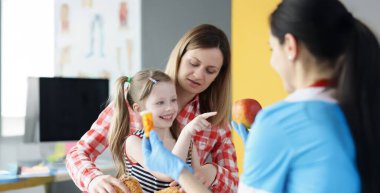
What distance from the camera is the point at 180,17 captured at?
10.4ft

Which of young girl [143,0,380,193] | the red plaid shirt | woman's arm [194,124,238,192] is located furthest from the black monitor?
young girl [143,0,380,193]

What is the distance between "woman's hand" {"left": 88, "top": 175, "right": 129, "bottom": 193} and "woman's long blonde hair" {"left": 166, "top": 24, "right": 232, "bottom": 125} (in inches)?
16.8

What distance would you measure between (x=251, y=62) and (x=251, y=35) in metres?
0.16

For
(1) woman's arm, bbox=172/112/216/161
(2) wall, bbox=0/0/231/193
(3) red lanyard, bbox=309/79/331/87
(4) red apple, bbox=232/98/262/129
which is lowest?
(1) woman's arm, bbox=172/112/216/161

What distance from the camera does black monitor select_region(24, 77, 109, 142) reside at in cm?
293

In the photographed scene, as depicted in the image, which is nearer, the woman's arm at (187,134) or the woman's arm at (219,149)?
the woman's arm at (187,134)

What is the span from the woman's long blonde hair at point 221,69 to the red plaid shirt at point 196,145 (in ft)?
0.13

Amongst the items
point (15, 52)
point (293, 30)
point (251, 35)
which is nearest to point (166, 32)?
point (251, 35)

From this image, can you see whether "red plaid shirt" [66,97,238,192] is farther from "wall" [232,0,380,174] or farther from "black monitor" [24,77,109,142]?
"black monitor" [24,77,109,142]

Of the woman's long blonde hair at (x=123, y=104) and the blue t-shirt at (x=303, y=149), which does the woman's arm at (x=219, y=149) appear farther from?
the blue t-shirt at (x=303, y=149)

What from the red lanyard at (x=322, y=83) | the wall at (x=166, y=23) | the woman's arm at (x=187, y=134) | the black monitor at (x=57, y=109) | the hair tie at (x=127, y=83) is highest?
the wall at (x=166, y=23)

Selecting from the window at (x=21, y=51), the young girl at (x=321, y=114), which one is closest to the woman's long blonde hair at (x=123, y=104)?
the young girl at (x=321, y=114)

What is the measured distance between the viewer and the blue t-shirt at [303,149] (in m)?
0.88

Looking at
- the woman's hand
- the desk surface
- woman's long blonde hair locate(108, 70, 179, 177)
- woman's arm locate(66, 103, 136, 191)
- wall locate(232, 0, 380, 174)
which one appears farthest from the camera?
wall locate(232, 0, 380, 174)
